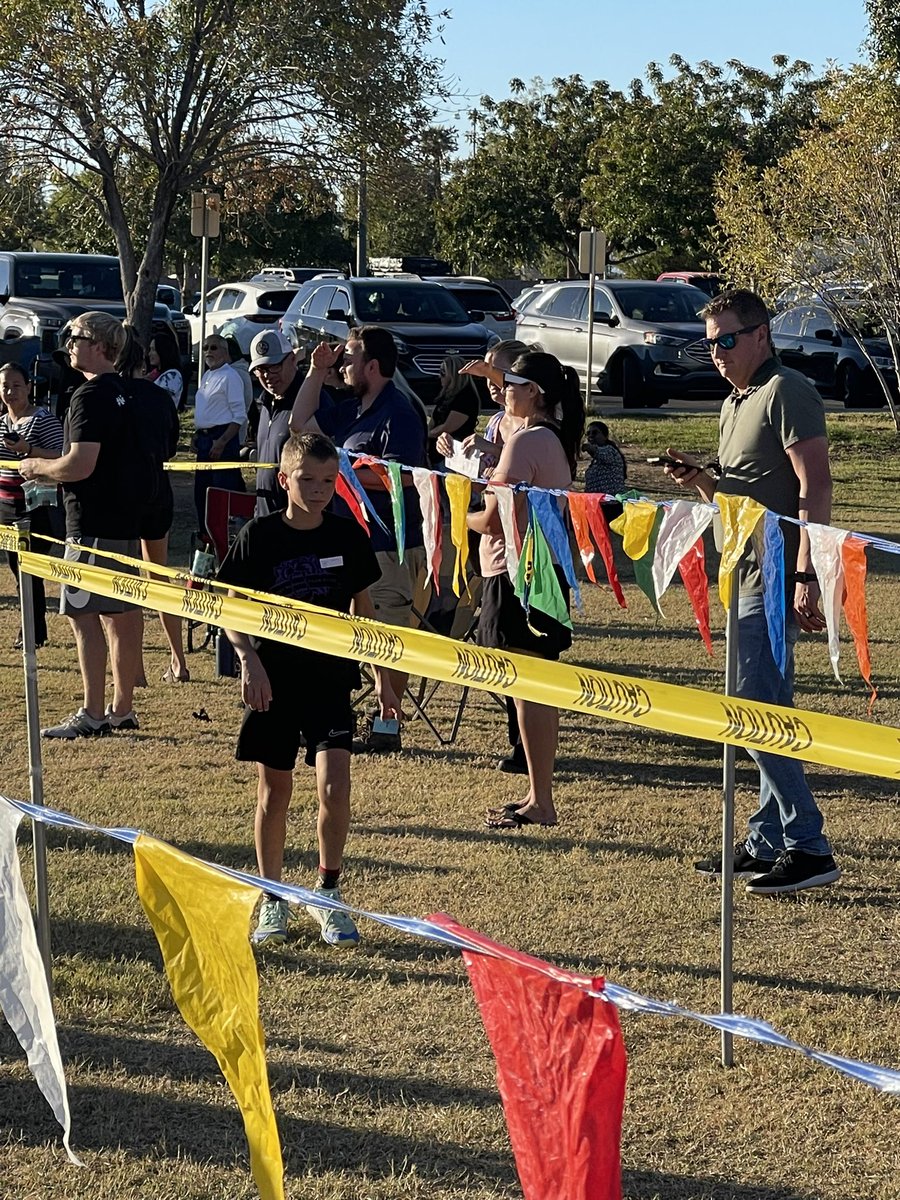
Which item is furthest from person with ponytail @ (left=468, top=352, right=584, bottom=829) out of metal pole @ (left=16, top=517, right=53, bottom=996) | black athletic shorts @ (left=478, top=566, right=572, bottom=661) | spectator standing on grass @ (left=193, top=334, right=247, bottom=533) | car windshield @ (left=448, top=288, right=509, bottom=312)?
car windshield @ (left=448, top=288, right=509, bottom=312)

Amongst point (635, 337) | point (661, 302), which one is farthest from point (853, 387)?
point (635, 337)

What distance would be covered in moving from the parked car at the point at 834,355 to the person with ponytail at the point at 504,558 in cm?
1955

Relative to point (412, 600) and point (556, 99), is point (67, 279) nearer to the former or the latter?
point (412, 600)

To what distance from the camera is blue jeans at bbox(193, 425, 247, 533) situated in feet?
38.5

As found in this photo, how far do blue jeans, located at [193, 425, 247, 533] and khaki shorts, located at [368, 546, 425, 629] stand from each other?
256 centimetres

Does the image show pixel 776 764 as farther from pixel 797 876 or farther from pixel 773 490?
pixel 773 490

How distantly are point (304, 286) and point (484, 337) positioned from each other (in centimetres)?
294

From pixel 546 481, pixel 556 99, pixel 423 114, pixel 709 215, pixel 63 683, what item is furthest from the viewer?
pixel 556 99

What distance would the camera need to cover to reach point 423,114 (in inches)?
792

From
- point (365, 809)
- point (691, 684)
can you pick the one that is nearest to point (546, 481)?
point (365, 809)

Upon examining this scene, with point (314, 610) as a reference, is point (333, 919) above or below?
below

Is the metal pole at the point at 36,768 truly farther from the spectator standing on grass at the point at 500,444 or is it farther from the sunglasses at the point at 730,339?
the spectator standing on grass at the point at 500,444

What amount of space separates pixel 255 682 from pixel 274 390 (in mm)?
3725

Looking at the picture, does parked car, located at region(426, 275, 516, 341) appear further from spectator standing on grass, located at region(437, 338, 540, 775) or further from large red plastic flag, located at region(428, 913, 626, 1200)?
large red plastic flag, located at region(428, 913, 626, 1200)
